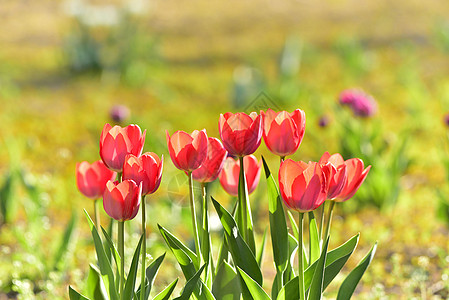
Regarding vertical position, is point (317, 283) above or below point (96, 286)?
above

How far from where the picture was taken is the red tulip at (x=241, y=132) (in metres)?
1.22

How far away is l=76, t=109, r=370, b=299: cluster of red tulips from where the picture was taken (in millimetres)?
1185

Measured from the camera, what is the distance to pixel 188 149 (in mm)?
1233

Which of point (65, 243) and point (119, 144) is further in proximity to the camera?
point (65, 243)

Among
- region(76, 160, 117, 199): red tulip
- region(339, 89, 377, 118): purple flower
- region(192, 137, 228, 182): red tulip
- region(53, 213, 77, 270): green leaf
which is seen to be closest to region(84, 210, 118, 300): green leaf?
region(76, 160, 117, 199): red tulip

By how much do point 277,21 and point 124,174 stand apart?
31.6 ft

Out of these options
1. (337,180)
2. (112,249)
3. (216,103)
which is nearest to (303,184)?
(337,180)

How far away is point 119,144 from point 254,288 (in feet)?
1.31

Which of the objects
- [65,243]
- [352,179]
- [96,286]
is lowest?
[65,243]

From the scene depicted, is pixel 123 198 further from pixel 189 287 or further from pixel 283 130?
pixel 283 130

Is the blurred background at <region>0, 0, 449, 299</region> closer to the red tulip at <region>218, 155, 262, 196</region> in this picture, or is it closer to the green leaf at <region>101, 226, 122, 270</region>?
the red tulip at <region>218, 155, 262, 196</region>

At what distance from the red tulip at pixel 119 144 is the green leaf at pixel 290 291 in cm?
41

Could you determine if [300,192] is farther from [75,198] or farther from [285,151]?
[75,198]

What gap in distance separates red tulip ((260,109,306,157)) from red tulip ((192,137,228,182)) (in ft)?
0.32
